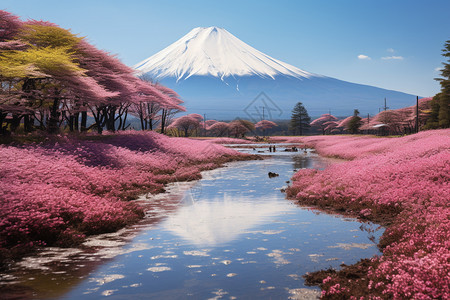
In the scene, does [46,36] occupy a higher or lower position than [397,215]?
higher

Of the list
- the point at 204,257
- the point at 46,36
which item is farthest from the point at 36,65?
Result: the point at 204,257

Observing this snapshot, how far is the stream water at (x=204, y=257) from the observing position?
6715 millimetres

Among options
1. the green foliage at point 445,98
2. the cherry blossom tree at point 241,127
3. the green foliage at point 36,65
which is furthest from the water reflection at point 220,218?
the cherry blossom tree at point 241,127

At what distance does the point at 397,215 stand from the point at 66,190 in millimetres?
10905

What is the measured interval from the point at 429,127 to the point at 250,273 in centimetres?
6659

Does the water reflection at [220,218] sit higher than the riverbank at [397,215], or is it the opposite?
the riverbank at [397,215]

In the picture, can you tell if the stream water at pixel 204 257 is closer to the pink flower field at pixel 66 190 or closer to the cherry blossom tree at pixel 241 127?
the pink flower field at pixel 66 190

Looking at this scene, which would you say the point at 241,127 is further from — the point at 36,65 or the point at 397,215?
the point at 397,215

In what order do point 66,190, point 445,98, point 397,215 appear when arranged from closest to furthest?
point 397,215 < point 66,190 < point 445,98

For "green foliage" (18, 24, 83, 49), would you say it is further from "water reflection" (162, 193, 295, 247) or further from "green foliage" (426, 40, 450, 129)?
"green foliage" (426, 40, 450, 129)

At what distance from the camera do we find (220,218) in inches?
509

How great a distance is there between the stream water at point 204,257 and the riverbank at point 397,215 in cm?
68

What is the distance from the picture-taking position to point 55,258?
8656 millimetres

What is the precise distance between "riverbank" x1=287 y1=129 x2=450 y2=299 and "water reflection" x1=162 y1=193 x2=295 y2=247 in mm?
2136
